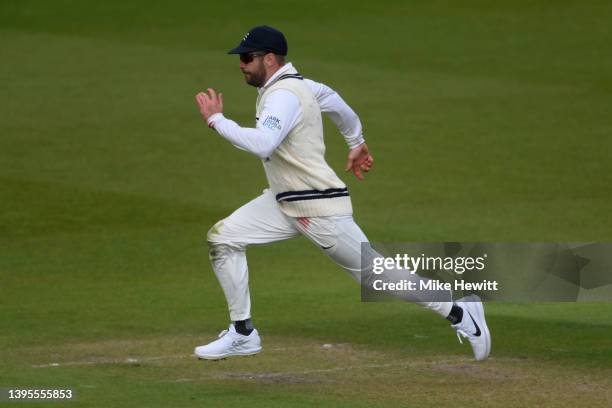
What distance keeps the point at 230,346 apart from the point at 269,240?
0.71m

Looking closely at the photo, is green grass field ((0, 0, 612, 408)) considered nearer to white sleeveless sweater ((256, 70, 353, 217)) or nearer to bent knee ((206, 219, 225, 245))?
bent knee ((206, 219, 225, 245))

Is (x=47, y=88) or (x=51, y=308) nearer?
(x=51, y=308)

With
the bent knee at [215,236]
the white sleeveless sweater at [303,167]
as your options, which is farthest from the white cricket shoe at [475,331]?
the bent knee at [215,236]

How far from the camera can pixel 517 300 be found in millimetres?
12008

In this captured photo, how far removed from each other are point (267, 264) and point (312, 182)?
15.9 ft

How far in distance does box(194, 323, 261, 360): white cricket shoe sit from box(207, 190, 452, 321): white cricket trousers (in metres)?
0.12

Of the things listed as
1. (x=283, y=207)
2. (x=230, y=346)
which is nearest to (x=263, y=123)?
(x=283, y=207)

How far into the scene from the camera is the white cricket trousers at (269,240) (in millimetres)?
8781

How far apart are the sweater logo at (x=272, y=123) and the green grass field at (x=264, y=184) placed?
156 cm

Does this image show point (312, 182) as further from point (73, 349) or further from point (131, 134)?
point (131, 134)

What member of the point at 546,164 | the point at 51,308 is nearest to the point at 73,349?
the point at 51,308

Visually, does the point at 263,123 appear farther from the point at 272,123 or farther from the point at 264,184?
the point at 264,184

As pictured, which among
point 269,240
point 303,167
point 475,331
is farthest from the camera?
point 475,331

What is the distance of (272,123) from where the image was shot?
840 cm
